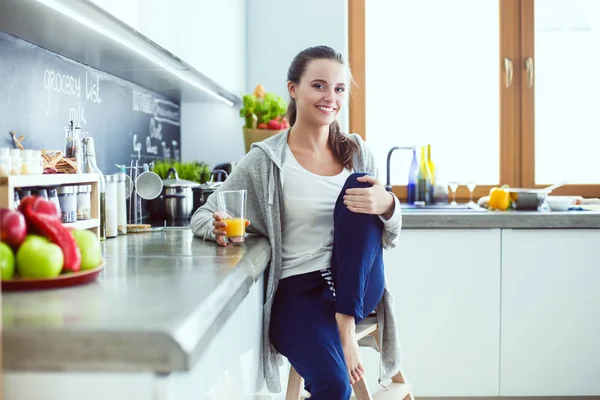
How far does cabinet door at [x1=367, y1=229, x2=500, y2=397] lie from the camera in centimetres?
299

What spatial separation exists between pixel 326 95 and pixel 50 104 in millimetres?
808

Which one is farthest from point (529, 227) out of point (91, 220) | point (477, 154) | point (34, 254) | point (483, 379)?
point (34, 254)

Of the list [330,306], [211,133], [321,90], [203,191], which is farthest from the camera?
[211,133]

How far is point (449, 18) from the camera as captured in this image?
12.8 ft

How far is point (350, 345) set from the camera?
1.89 meters

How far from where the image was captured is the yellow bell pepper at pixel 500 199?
3.20 m

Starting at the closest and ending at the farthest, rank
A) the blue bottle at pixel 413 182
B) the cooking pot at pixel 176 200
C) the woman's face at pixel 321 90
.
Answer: the woman's face at pixel 321 90
the cooking pot at pixel 176 200
the blue bottle at pixel 413 182

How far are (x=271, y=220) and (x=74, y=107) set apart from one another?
29.3 inches

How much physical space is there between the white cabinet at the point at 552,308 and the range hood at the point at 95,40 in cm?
150

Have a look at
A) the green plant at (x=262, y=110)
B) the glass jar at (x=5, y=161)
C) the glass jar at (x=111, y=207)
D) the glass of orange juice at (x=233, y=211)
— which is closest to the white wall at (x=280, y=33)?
the green plant at (x=262, y=110)

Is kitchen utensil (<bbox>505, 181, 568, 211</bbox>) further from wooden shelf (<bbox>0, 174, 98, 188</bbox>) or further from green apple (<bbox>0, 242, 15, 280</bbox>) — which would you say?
green apple (<bbox>0, 242, 15, 280</bbox>)

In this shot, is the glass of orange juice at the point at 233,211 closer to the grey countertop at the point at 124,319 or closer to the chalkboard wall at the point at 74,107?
the grey countertop at the point at 124,319

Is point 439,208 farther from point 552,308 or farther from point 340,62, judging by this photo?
point 340,62

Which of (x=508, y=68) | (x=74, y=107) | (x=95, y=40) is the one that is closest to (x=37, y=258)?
(x=95, y=40)
